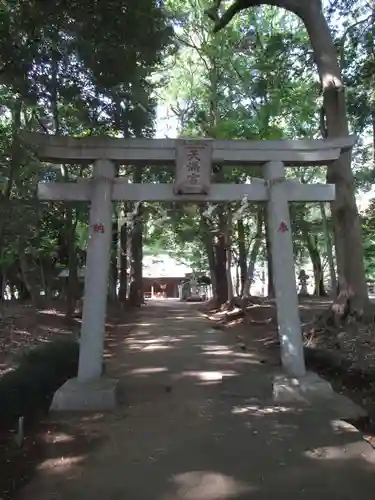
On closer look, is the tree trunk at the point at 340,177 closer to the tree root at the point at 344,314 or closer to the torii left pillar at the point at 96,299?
the tree root at the point at 344,314

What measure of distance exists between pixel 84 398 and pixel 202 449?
221 centimetres

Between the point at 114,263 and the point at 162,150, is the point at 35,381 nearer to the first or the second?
the point at 162,150

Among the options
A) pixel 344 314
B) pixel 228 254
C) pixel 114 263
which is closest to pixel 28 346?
pixel 344 314

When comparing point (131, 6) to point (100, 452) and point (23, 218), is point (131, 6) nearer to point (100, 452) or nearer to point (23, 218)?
point (23, 218)

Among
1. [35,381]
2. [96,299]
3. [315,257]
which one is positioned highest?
[315,257]

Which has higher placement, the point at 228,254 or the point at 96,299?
the point at 228,254

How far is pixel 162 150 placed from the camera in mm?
7574

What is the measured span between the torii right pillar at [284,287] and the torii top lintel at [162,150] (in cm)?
26

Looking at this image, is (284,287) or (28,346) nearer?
(284,287)

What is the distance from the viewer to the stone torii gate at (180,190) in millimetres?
7352

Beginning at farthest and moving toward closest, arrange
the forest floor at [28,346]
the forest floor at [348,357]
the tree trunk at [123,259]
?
the tree trunk at [123,259], the forest floor at [348,357], the forest floor at [28,346]

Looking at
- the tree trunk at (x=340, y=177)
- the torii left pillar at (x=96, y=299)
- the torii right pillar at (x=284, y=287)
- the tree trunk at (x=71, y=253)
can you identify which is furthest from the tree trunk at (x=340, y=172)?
the tree trunk at (x=71, y=253)

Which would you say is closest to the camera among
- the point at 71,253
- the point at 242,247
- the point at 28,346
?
the point at 28,346

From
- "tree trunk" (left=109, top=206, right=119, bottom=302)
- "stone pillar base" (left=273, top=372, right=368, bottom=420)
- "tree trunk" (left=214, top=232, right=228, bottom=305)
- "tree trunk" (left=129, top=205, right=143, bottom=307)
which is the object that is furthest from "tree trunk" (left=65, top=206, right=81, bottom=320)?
"tree trunk" (left=214, top=232, right=228, bottom=305)
